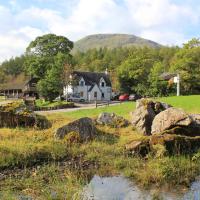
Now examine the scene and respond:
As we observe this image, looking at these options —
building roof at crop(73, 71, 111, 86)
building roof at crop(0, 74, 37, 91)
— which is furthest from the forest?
building roof at crop(0, 74, 37, 91)

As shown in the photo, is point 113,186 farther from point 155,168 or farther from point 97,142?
point 97,142

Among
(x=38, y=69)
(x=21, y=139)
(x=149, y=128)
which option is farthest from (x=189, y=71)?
(x=21, y=139)

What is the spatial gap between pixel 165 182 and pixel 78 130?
7822mm

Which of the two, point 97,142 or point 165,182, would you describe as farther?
point 97,142

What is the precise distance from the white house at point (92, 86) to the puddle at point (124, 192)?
76.0 metres

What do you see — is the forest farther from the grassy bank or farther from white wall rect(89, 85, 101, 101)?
the grassy bank

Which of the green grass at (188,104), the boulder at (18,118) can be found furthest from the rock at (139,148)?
the green grass at (188,104)

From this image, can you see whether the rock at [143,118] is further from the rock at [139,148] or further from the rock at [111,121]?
the rock at [139,148]

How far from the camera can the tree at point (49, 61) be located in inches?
3095

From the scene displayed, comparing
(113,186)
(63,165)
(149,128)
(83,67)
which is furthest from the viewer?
(83,67)

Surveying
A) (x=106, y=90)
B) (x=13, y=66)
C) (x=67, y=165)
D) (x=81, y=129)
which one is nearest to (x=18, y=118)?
(x=81, y=129)

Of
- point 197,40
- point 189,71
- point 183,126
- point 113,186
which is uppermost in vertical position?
→ point 197,40

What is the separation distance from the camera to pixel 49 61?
92375 mm

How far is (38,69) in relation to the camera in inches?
3652
